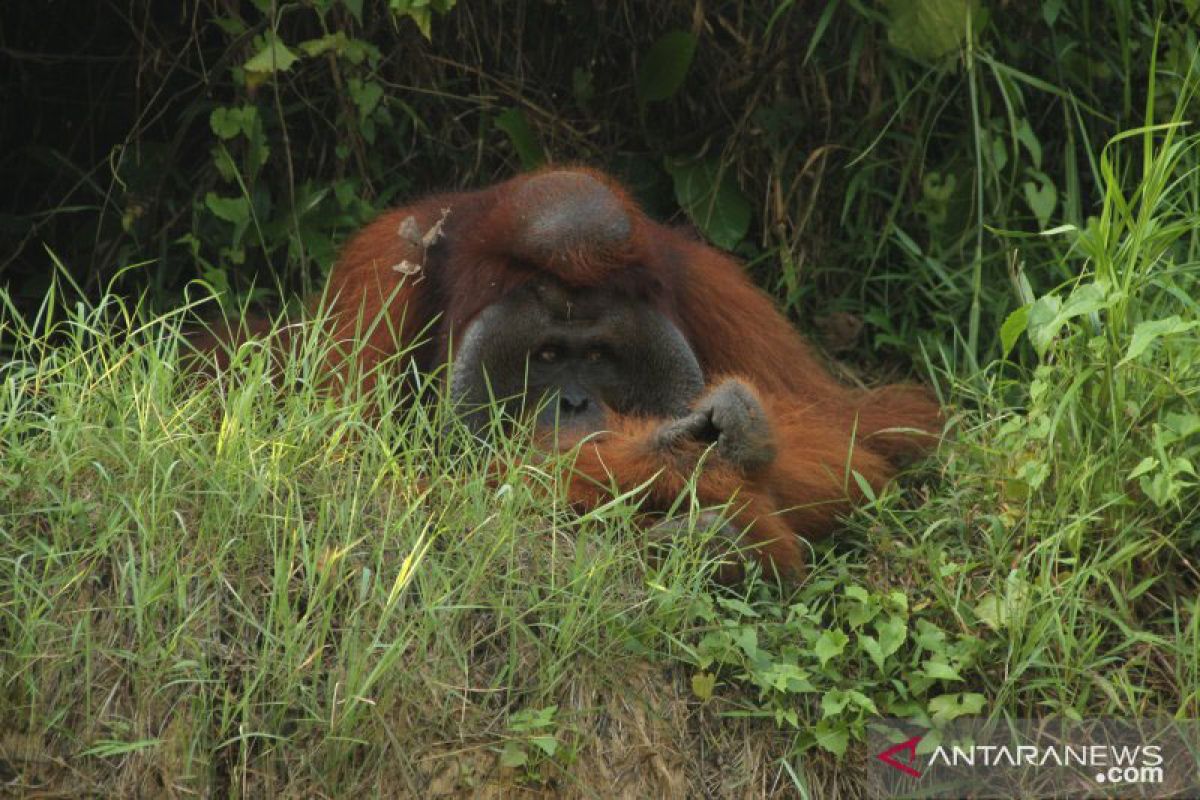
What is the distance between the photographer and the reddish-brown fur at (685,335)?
3.29 metres

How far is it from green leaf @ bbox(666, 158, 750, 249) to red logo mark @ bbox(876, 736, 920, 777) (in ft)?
6.42

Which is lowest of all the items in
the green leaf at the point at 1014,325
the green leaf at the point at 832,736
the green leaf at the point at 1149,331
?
the green leaf at the point at 832,736

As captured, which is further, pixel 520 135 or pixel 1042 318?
pixel 520 135

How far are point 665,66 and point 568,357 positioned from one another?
1.34m

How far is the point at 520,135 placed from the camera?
15.0 feet

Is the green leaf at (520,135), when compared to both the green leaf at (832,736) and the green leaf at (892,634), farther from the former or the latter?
the green leaf at (832,736)

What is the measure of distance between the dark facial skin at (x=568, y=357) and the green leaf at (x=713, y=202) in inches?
43.0

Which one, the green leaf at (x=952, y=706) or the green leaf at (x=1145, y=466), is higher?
the green leaf at (x=1145, y=466)

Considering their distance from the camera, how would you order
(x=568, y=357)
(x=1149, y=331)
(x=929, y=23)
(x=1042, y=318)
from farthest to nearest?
(x=929, y=23) < (x=568, y=357) < (x=1042, y=318) < (x=1149, y=331)

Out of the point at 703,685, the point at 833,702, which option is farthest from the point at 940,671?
the point at 703,685

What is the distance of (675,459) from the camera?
10.7ft

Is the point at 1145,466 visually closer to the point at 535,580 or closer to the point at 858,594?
the point at 858,594

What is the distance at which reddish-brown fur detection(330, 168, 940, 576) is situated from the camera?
3287 mm

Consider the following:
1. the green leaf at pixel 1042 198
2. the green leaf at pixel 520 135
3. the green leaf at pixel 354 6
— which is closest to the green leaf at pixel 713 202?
the green leaf at pixel 520 135
